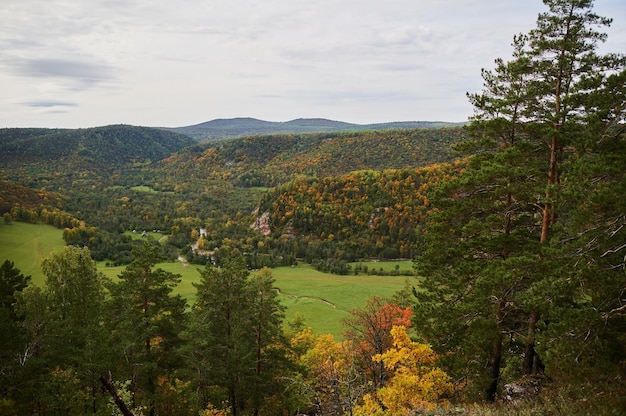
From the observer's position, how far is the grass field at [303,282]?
107 ft

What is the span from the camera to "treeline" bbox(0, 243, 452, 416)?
14219 mm

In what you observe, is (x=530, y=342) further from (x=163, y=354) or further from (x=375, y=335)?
(x=163, y=354)

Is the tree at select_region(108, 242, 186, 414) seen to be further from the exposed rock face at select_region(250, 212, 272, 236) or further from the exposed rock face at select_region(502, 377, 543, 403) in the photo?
the exposed rock face at select_region(250, 212, 272, 236)

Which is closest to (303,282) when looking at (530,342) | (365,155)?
(530,342)

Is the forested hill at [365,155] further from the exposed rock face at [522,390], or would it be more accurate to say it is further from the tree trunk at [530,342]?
the exposed rock face at [522,390]

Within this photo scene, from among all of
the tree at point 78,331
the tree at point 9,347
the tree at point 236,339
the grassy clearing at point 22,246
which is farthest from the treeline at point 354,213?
the tree at point 9,347

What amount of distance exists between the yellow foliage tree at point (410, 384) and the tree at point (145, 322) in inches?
371

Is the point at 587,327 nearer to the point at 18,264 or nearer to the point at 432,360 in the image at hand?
the point at 432,360

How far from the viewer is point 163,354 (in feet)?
66.4

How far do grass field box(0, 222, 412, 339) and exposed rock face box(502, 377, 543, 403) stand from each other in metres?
22.4

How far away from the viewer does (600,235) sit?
10211mm

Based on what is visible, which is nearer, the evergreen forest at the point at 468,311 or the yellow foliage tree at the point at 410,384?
the evergreen forest at the point at 468,311

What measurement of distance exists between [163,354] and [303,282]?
50159 mm

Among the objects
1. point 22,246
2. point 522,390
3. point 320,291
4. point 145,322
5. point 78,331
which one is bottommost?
point 320,291
